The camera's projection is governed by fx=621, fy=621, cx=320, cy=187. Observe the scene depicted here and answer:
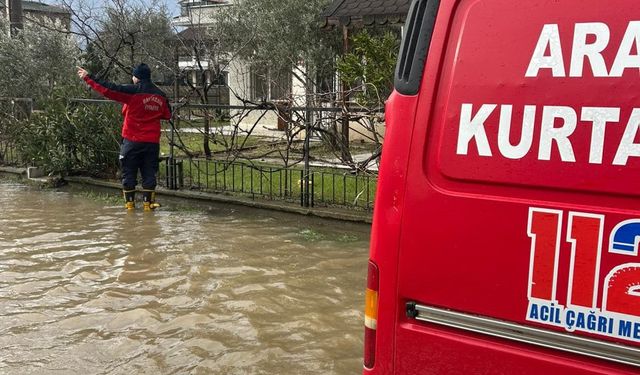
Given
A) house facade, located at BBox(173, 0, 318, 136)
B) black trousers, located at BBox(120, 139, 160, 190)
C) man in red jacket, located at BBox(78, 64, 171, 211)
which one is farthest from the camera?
house facade, located at BBox(173, 0, 318, 136)

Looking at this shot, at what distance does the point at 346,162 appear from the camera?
8086 mm

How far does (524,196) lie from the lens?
6.55 feet

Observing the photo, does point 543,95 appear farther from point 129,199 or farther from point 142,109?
point 129,199

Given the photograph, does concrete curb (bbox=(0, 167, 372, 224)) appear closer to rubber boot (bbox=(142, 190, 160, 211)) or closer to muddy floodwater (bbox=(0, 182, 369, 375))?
muddy floodwater (bbox=(0, 182, 369, 375))

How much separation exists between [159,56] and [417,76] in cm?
1540

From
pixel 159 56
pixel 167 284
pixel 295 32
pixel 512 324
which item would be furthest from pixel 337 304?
pixel 159 56

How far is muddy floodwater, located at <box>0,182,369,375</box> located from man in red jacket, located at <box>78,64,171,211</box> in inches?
20.6

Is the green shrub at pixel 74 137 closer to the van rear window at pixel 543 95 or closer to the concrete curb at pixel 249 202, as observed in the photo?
the concrete curb at pixel 249 202

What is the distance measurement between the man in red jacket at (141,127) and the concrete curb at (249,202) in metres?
0.50

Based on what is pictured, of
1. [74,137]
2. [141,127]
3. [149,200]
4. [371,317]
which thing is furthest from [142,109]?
[371,317]

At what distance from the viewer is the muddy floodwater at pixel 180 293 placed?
162 inches

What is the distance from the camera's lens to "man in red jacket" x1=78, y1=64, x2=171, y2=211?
26.9 feet

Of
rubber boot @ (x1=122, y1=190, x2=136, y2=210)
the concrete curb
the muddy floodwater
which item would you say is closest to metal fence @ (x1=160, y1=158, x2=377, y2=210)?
the concrete curb

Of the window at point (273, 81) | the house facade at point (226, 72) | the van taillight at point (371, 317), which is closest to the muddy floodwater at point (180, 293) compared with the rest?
the van taillight at point (371, 317)
